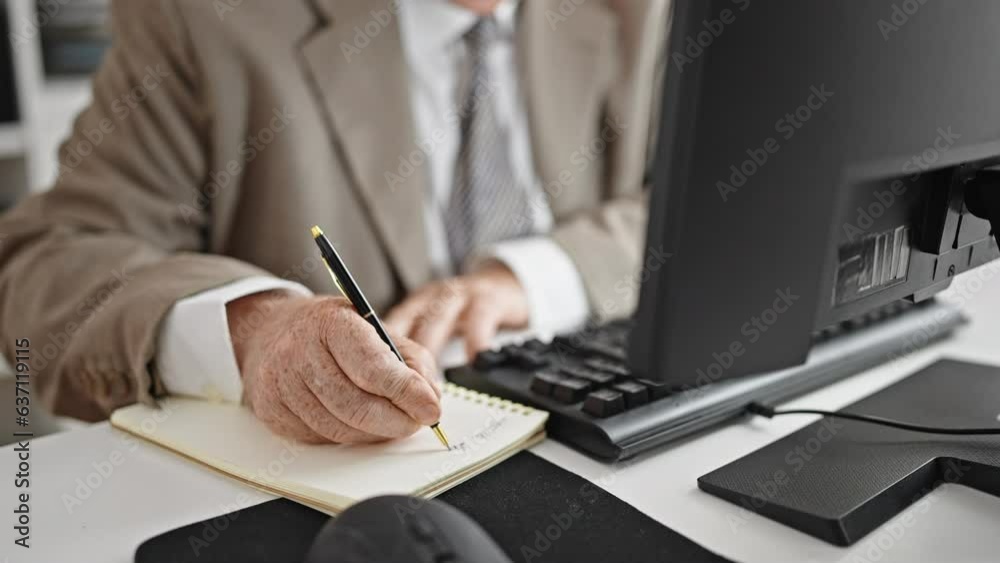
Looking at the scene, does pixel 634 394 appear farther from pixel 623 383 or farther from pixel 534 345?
pixel 534 345

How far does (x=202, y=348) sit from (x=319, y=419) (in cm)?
16

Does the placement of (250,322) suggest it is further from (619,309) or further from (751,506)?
(619,309)

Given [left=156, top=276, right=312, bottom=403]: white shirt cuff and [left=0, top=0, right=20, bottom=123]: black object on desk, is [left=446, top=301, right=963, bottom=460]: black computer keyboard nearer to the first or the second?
[left=156, top=276, right=312, bottom=403]: white shirt cuff

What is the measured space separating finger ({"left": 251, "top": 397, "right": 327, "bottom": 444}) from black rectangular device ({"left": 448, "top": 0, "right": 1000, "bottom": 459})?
0.55 ft

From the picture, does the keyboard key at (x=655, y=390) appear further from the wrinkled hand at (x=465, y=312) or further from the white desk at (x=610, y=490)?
the wrinkled hand at (x=465, y=312)

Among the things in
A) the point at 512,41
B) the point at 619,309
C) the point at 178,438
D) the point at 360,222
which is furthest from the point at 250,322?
the point at 512,41

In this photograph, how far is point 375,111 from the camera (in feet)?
3.43

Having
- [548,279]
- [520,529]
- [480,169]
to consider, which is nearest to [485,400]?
[520,529]

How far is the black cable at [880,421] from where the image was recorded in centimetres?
53

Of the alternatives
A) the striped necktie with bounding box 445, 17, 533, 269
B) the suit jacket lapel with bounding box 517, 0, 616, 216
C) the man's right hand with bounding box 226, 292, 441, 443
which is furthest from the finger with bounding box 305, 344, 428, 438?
the suit jacket lapel with bounding box 517, 0, 616, 216

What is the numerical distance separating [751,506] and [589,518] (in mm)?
95

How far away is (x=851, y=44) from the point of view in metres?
0.43

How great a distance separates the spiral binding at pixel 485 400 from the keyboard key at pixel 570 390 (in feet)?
0.07

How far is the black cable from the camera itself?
53 cm
